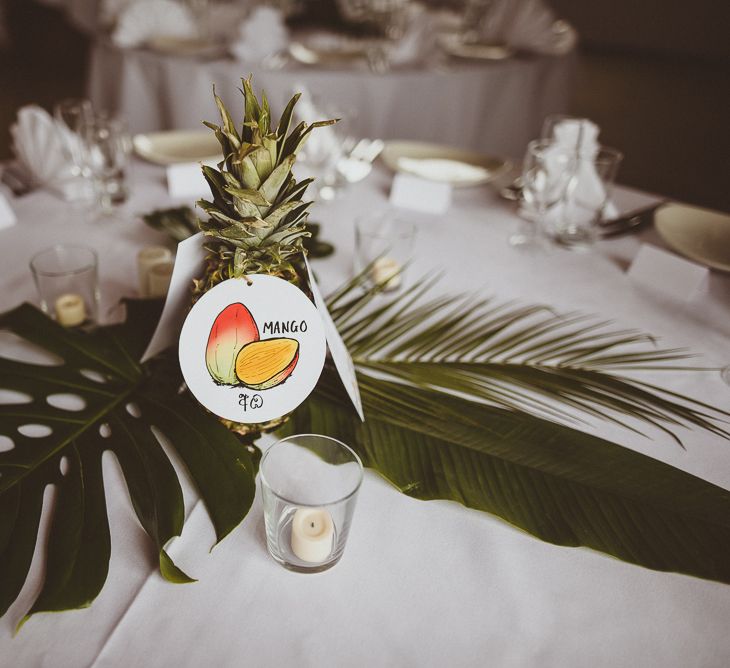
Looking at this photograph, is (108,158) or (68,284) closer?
(68,284)

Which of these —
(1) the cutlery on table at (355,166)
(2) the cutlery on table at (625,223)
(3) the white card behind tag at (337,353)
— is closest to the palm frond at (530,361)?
(3) the white card behind tag at (337,353)

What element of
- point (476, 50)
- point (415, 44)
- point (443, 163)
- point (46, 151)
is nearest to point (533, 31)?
point (476, 50)

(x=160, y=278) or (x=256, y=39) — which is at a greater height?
(x=256, y=39)

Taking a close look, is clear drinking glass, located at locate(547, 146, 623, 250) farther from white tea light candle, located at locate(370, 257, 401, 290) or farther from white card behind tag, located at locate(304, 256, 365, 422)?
white card behind tag, located at locate(304, 256, 365, 422)

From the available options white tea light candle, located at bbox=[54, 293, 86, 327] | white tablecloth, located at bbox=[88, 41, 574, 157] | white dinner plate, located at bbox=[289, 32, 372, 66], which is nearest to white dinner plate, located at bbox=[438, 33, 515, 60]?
white tablecloth, located at bbox=[88, 41, 574, 157]

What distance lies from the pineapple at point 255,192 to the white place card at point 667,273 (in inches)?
30.9

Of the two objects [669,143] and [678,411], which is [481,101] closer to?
[678,411]

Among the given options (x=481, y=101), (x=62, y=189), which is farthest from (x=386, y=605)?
(x=481, y=101)

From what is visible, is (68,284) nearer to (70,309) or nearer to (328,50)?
(70,309)

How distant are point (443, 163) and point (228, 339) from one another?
3.48 feet

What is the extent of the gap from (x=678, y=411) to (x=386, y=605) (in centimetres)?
49

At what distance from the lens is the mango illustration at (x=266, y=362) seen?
0.64 meters

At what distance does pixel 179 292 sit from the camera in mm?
694

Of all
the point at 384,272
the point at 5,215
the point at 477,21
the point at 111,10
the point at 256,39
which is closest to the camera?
the point at 384,272
